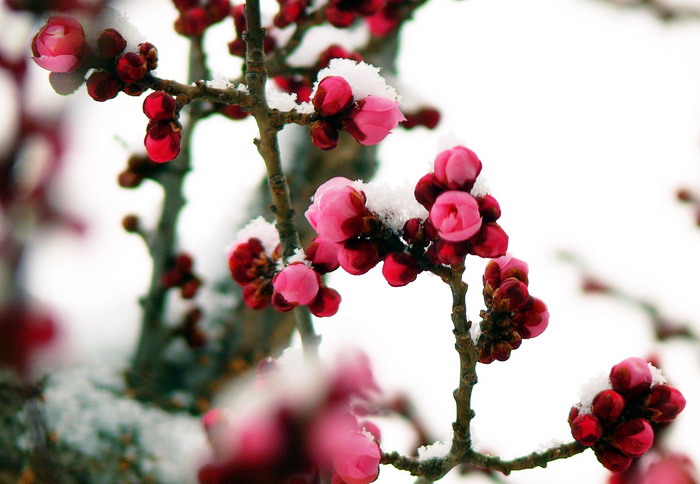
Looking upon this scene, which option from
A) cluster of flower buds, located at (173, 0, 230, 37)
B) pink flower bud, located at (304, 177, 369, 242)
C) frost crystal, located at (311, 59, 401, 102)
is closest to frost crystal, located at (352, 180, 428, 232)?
pink flower bud, located at (304, 177, 369, 242)

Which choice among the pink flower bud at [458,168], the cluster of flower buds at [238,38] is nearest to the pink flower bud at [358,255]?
the pink flower bud at [458,168]

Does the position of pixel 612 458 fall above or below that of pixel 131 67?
below

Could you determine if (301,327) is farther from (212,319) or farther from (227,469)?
(212,319)

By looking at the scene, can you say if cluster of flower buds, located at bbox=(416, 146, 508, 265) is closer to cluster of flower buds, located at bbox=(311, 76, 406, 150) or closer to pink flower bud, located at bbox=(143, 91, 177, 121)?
cluster of flower buds, located at bbox=(311, 76, 406, 150)

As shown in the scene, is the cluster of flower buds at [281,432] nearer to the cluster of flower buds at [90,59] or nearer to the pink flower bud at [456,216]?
the pink flower bud at [456,216]

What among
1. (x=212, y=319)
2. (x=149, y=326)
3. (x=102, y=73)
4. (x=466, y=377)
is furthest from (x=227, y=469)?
(x=212, y=319)

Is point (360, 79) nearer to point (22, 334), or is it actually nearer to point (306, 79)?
point (306, 79)

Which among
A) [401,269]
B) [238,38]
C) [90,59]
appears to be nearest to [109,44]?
[90,59]
